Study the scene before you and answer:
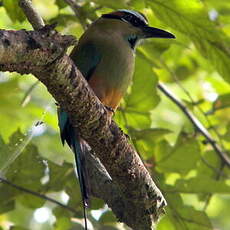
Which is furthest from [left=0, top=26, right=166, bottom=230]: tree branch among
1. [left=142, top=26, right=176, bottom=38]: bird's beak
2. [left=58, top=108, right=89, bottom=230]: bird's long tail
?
[left=142, top=26, right=176, bottom=38]: bird's beak

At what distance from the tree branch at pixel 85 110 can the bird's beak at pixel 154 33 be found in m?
0.88

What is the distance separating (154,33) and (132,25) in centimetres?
22

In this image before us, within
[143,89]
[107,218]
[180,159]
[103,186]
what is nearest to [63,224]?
[107,218]

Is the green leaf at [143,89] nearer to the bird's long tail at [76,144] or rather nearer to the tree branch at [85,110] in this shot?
the bird's long tail at [76,144]

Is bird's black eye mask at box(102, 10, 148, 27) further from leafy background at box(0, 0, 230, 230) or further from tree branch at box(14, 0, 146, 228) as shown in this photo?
tree branch at box(14, 0, 146, 228)

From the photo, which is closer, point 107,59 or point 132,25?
point 107,59

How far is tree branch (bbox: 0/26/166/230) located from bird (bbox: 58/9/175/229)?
0.27 m

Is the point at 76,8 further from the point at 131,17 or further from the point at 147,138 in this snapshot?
the point at 147,138

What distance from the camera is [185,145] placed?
3.88m

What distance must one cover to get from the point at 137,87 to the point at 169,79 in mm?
1059

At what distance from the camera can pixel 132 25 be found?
12.7 ft

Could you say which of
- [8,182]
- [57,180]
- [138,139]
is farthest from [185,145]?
[8,182]

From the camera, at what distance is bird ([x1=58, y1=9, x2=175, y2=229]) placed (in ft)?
10.7

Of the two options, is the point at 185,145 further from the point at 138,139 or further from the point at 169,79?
the point at 169,79
